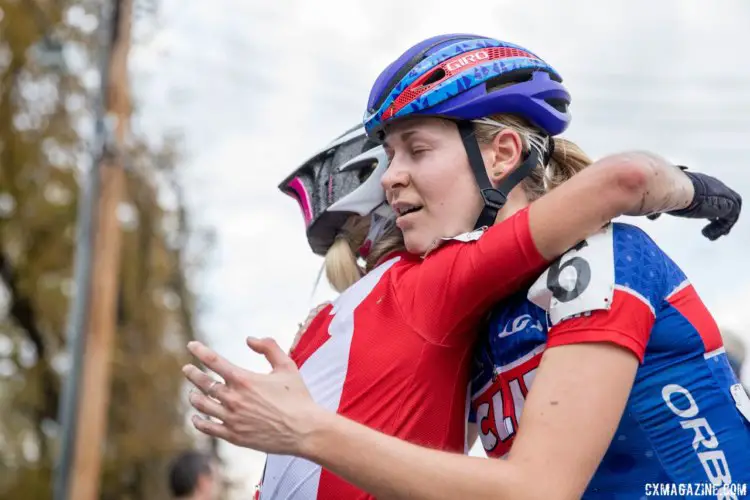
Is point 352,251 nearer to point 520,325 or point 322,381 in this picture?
point 322,381

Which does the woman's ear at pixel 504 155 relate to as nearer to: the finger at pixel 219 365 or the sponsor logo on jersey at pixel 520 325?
the sponsor logo on jersey at pixel 520 325

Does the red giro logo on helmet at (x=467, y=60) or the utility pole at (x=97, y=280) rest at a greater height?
the red giro logo on helmet at (x=467, y=60)

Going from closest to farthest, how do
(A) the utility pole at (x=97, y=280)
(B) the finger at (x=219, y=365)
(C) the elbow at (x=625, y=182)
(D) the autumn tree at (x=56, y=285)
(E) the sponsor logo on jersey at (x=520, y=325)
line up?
(B) the finger at (x=219, y=365) < (C) the elbow at (x=625, y=182) < (E) the sponsor logo on jersey at (x=520, y=325) < (A) the utility pole at (x=97, y=280) < (D) the autumn tree at (x=56, y=285)

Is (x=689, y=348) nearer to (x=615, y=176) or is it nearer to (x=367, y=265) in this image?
(x=615, y=176)

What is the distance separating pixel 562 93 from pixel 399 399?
1.18 metres

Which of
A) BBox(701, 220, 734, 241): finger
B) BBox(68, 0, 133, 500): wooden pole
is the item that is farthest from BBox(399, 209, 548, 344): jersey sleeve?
BBox(68, 0, 133, 500): wooden pole

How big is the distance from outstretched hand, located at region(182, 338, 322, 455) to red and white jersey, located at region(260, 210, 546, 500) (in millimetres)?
491

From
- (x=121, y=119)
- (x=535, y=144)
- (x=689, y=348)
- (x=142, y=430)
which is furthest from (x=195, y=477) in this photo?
(x=142, y=430)

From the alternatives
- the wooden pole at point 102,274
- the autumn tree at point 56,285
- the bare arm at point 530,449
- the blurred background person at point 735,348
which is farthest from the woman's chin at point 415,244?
the autumn tree at point 56,285

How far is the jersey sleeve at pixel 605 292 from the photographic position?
8.46 ft

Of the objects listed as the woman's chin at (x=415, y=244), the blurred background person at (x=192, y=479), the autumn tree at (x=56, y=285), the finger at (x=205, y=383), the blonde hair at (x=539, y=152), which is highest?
the blonde hair at (x=539, y=152)

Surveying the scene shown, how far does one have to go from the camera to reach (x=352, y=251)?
3740 millimetres

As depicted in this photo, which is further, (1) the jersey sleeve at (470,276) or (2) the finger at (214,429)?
(1) the jersey sleeve at (470,276)

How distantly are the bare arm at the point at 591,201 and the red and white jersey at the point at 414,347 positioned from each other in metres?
0.04
